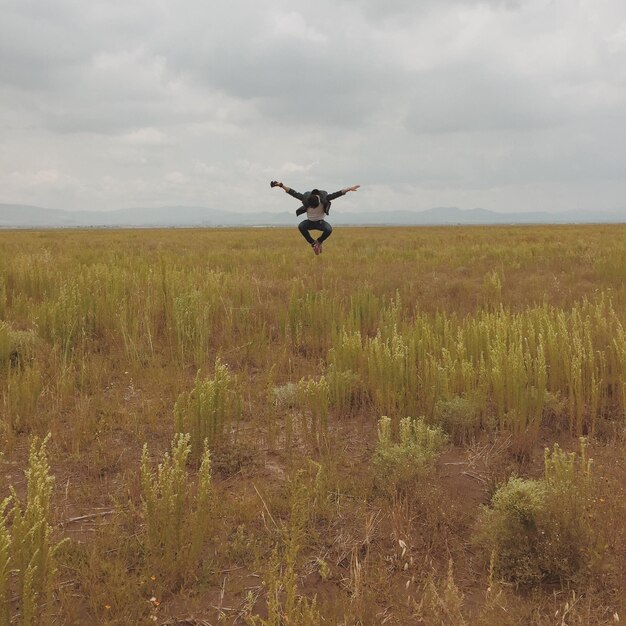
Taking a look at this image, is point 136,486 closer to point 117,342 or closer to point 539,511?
point 539,511

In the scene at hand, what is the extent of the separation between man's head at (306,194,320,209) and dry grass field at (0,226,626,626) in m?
1.53

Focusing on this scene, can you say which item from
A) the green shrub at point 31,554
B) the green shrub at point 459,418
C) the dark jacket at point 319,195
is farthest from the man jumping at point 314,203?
the green shrub at point 31,554

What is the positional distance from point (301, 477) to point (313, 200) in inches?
139

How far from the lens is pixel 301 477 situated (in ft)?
9.17

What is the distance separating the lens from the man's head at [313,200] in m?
5.45

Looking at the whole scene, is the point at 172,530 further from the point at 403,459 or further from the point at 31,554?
the point at 403,459

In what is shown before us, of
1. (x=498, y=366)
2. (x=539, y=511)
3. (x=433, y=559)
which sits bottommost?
(x=433, y=559)

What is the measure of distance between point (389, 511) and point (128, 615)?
136 centimetres

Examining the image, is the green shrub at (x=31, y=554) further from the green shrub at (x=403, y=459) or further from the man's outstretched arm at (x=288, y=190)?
the man's outstretched arm at (x=288, y=190)

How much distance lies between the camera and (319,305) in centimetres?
653

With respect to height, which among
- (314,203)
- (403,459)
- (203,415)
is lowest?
(403,459)

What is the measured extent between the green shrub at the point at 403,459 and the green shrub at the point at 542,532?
45cm

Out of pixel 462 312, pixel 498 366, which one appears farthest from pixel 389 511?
pixel 462 312

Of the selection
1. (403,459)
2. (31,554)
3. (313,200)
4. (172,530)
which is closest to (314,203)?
(313,200)
